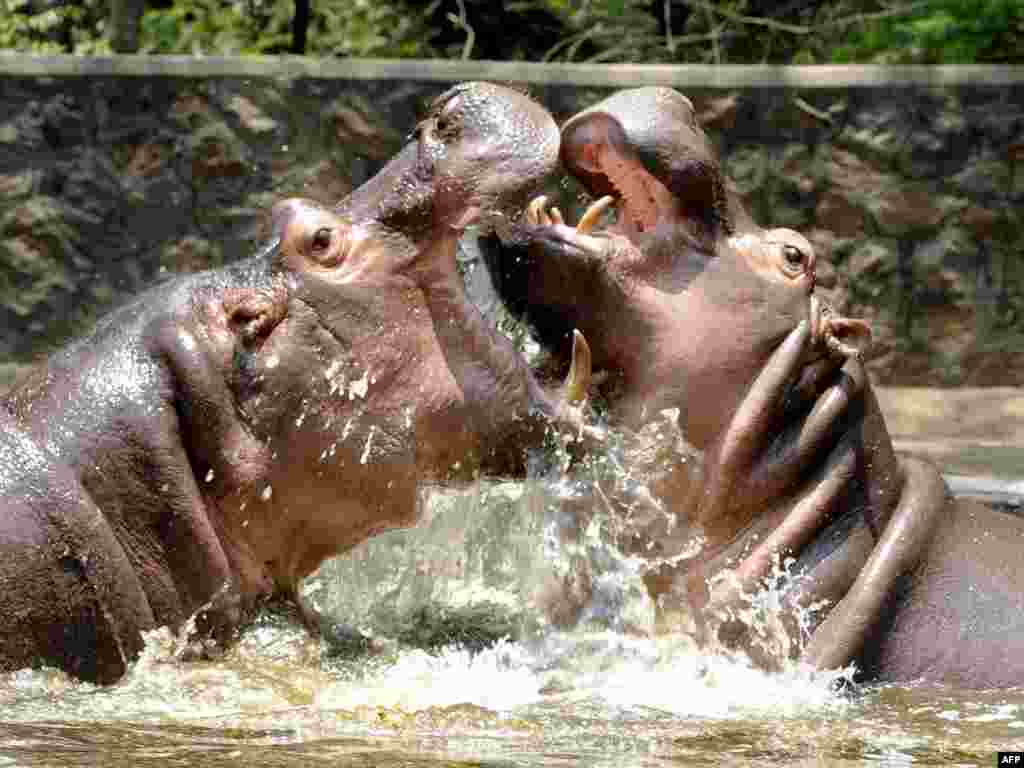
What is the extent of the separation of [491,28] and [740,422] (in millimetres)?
6135

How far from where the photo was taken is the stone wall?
778 cm

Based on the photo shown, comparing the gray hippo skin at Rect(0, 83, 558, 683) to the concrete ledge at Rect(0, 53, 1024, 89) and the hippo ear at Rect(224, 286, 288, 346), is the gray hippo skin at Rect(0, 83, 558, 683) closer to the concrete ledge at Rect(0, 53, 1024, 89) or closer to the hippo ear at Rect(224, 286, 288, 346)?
the hippo ear at Rect(224, 286, 288, 346)

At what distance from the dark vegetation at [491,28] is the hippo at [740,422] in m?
5.32

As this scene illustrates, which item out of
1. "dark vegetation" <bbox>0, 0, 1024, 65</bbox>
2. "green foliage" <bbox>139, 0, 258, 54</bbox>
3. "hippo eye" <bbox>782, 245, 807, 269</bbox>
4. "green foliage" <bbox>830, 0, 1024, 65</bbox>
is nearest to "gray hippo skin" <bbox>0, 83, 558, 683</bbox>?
"hippo eye" <bbox>782, 245, 807, 269</bbox>

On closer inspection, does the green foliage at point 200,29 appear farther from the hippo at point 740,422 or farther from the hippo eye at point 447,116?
the hippo eye at point 447,116

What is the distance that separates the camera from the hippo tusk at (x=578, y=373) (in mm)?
3961

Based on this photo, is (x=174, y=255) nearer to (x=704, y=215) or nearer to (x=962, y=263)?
(x=962, y=263)

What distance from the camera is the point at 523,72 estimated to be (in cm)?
771

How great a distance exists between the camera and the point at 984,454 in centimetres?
645

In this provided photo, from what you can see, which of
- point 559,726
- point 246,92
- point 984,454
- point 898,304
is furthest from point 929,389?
point 559,726

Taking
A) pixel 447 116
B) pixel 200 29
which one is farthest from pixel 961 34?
pixel 447 116

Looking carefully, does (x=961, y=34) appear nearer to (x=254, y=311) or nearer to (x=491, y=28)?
(x=491, y=28)

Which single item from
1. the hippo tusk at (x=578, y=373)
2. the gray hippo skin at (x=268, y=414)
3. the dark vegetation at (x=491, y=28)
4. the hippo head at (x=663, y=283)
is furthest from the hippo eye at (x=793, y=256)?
the dark vegetation at (x=491, y=28)

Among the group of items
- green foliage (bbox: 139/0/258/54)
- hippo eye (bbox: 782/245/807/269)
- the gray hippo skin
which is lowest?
the gray hippo skin
